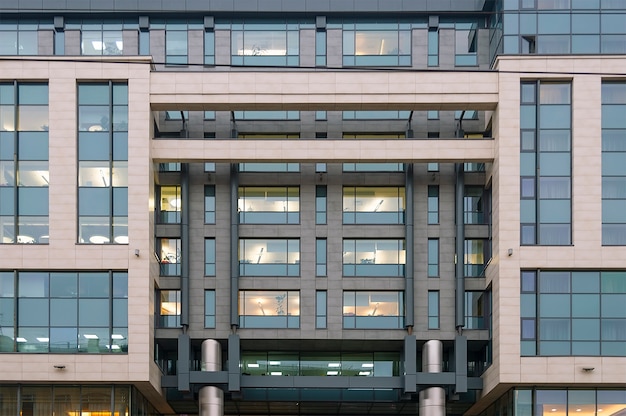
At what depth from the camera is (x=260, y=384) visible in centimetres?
5494

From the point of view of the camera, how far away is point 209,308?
5531 centimetres

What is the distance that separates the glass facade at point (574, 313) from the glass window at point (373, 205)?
8.96m

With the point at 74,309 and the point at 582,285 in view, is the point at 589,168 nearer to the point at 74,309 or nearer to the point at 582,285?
the point at 582,285

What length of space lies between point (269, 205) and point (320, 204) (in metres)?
2.90

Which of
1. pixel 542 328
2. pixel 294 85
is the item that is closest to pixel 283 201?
pixel 294 85

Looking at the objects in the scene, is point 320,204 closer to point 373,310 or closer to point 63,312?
point 373,310

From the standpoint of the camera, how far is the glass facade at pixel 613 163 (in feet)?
167

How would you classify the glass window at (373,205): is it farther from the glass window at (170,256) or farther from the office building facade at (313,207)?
the glass window at (170,256)

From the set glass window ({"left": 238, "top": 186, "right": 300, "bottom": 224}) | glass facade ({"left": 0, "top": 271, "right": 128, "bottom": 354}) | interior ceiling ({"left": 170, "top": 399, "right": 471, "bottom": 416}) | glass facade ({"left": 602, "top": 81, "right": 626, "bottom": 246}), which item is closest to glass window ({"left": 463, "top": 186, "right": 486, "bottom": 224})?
glass facade ({"left": 602, "top": 81, "right": 626, "bottom": 246})

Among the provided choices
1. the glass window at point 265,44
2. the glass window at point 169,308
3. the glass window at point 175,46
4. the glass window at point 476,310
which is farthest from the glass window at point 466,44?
the glass window at point 169,308

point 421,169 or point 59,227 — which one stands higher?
point 421,169

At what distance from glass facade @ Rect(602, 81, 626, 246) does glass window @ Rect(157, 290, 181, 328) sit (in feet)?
76.5

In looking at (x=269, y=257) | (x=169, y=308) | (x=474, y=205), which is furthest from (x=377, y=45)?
(x=169, y=308)

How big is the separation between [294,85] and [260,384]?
16541 mm
